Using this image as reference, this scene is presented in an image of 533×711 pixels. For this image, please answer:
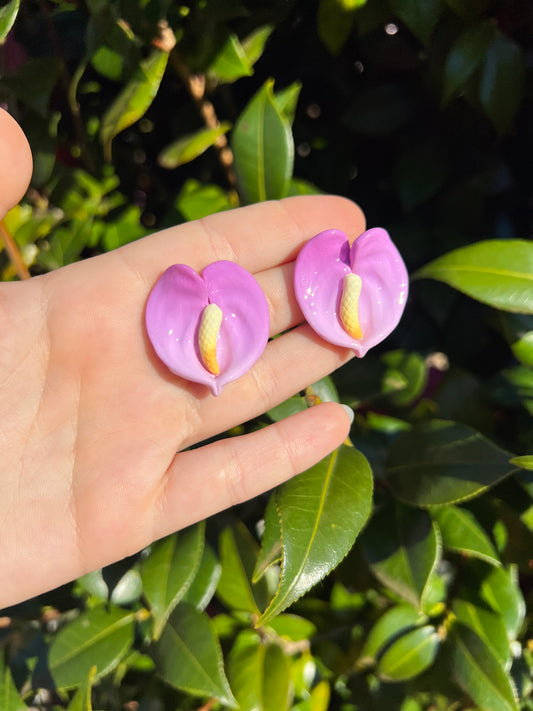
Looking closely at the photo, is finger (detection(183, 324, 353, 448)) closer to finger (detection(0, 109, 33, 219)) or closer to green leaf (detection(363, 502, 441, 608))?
green leaf (detection(363, 502, 441, 608))

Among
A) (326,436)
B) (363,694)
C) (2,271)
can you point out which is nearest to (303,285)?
(326,436)

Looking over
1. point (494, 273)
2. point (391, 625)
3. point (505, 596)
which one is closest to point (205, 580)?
point (391, 625)

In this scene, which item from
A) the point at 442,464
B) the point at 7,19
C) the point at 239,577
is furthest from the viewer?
the point at 239,577

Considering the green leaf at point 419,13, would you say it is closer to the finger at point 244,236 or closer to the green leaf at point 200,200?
the finger at point 244,236

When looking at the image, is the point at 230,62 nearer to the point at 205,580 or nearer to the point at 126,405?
the point at 126,405

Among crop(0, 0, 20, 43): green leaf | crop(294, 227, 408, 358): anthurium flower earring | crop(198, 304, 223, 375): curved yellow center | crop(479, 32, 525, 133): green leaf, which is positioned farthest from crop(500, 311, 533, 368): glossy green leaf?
crop(0, 0, 20, 43): green leaf

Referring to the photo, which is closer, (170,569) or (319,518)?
(319,518)

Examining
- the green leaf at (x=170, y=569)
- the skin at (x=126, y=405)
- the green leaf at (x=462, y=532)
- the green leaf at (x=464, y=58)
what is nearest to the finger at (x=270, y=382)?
the skin at (x=126, y=405)

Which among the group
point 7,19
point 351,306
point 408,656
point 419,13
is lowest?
point 408,656
